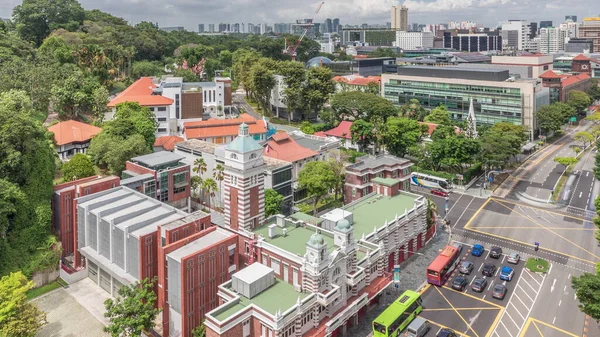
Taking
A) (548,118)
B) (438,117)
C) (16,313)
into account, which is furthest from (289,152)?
(548,118)

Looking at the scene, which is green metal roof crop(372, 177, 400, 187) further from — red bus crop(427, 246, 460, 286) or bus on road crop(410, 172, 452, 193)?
bus on road crop(410, 172, 452, 193)

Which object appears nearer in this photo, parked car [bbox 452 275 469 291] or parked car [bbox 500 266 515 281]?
parked car [bbox 452 275 469 291]

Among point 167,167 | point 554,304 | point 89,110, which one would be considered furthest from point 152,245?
point 89,110

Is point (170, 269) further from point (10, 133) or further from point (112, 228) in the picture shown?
point (10, 133)

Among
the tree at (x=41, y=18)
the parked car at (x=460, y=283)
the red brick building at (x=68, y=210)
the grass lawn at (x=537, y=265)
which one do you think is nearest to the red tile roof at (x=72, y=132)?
the red brick building at (x=68, y=210)

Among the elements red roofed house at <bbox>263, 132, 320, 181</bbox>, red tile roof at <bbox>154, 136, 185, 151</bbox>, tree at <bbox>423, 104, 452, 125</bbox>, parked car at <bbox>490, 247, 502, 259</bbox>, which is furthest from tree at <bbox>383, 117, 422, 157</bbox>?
red tile roof at <bbox>154, 136, 185, 151</bbox>

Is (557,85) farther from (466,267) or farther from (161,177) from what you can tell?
(161,177)

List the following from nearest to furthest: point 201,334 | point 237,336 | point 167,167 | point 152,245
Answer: point 237,336, point 201,334, point 152,245, point 167,167
